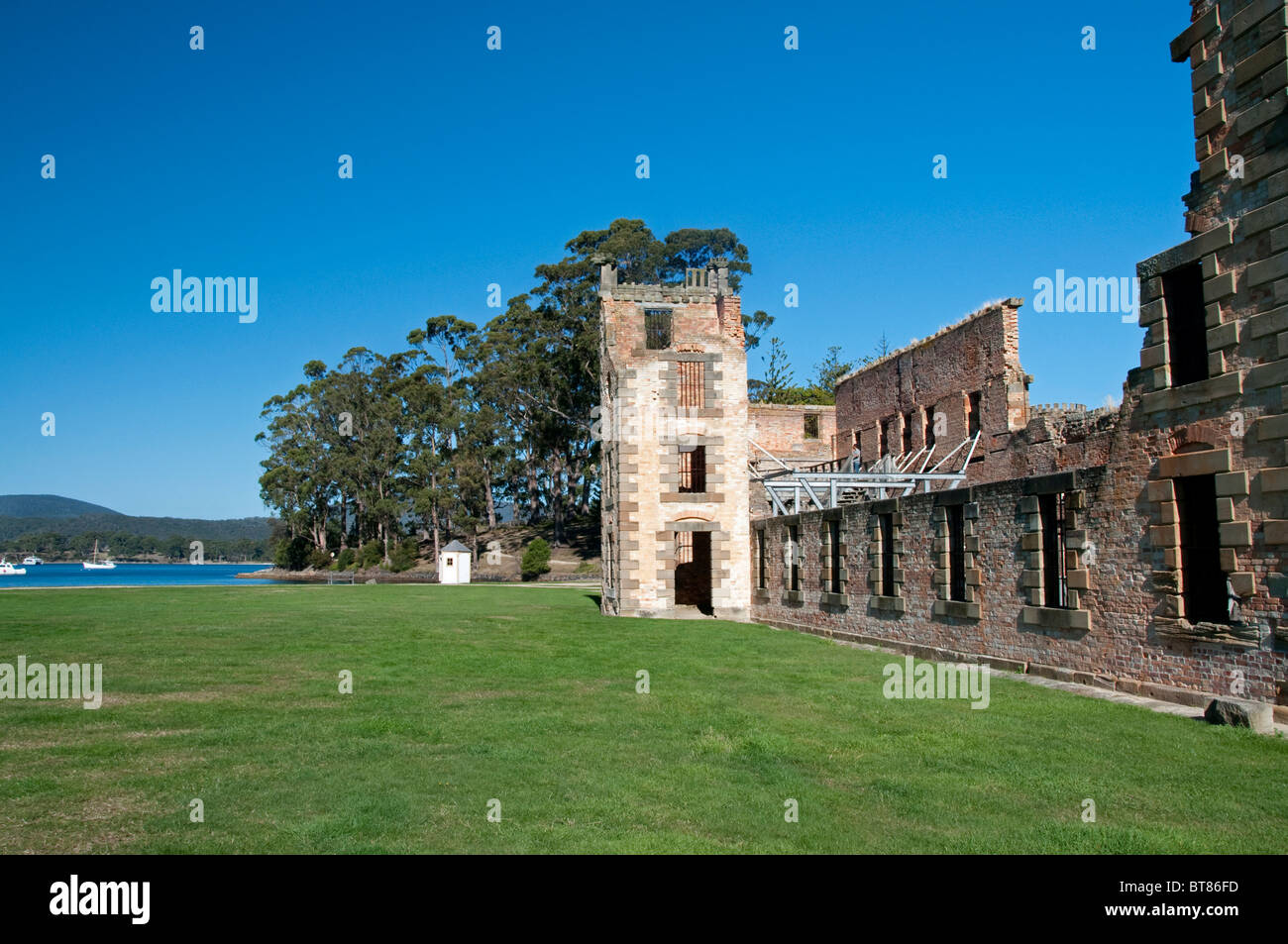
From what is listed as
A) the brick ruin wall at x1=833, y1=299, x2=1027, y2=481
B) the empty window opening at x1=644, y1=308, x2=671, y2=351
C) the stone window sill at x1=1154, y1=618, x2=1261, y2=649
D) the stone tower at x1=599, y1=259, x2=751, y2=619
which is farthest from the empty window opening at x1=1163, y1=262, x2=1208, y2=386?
the empty window opening at x1=644, y1=308, x2=671, y2=351

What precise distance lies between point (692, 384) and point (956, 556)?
1595 cm

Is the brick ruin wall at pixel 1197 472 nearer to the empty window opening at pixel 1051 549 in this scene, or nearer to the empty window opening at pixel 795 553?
the empty window opening at pixel 1051 549

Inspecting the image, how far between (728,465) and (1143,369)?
18.6 m

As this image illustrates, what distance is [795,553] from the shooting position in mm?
27250

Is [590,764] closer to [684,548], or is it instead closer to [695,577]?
[684,548]

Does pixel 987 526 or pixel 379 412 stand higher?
pixel 379 412

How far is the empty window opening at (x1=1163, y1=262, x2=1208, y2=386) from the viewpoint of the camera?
1289cm

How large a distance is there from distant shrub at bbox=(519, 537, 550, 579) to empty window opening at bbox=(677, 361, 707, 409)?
94.0 ft

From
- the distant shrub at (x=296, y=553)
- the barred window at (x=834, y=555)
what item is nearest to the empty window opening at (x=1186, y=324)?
the barred window at (x=834, y=555)

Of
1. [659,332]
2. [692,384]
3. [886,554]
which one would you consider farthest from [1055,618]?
[659,332]

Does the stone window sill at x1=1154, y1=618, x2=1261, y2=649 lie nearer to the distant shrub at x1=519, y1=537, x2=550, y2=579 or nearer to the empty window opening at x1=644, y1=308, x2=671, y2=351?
the empty window opening at x1=644, y1=308, x2=671, y2=351
